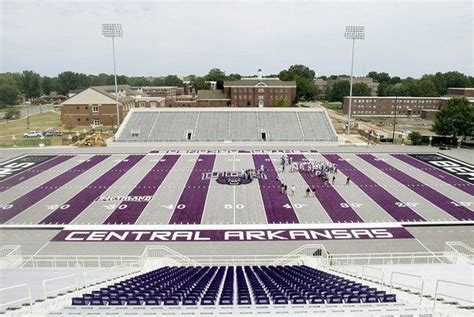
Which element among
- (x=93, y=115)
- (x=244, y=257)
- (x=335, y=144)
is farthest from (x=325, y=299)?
(x=93, y=115)

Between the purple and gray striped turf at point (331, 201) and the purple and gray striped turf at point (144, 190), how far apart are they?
11.0 metres

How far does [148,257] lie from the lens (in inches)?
599

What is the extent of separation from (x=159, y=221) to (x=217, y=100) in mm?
59833

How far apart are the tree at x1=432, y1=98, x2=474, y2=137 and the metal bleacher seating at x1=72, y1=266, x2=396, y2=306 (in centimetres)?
3445

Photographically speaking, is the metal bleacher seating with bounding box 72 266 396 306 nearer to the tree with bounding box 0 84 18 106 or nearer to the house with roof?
the house with roof

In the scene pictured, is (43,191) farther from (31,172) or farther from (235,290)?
(235,290)

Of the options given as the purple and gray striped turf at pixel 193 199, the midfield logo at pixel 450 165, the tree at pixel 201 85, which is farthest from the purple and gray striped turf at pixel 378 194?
the tree at pixel 201 85

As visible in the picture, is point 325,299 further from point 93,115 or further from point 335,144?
point 93,115

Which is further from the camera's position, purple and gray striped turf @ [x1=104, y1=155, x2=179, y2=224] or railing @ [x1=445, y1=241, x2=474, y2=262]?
purple and gray striped turf @ [x1=104, y1=155, x2=179, y2=224]

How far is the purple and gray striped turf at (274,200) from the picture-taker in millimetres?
19625

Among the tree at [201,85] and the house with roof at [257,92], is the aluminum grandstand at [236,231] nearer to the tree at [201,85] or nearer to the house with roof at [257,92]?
the house with roof at [257,92]

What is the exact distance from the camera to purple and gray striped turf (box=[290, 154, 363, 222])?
64.7ft

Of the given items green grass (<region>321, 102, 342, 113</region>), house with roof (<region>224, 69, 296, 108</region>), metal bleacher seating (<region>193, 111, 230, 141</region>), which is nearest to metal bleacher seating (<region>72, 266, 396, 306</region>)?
metal bleacher seating (<region>193, 111, 230, 141</region>)

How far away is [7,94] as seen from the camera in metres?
93.4
